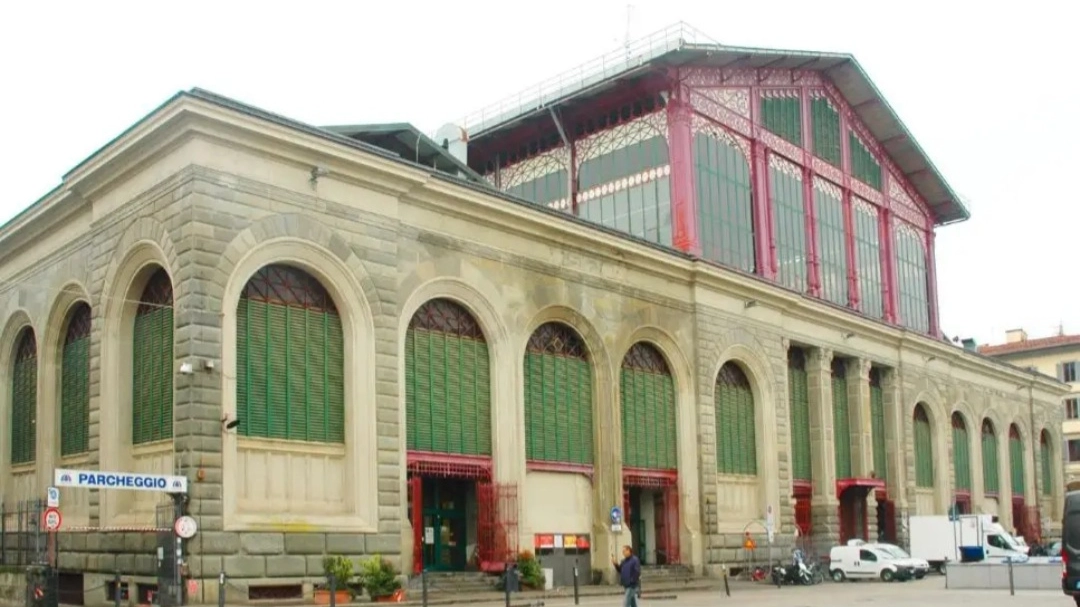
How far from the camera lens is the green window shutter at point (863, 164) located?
62062 mm

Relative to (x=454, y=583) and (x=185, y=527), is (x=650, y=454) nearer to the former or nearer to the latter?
(x=454, y=583)

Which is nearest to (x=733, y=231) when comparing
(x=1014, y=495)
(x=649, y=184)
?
(x=649, y=184)

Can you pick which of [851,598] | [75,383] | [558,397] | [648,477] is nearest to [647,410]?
[648,477]

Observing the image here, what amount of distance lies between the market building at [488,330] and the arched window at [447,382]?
3.5 inches

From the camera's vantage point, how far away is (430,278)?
36.3m

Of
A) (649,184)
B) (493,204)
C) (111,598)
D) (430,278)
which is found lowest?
(111,598)

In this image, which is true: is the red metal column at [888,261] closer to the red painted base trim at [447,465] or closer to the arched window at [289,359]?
the red painted base trim at [447,465]

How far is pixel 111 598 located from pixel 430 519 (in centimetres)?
964

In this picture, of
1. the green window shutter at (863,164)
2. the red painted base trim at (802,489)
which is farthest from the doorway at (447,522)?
the green window shutter at (863,164)

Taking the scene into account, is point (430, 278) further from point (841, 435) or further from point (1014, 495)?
point (1014, 495)

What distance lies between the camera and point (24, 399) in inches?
1570

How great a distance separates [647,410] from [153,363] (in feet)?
61.2

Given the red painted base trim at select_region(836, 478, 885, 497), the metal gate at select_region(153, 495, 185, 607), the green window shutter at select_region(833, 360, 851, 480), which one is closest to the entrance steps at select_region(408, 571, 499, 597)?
the metal gate at select_region(153, 495, 185, 607)

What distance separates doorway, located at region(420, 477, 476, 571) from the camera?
3766 centimetres
